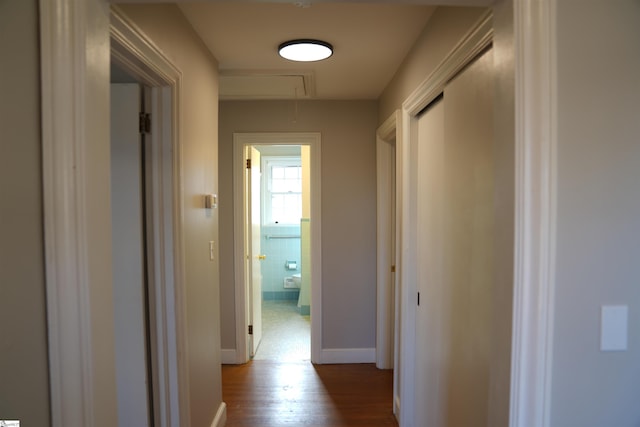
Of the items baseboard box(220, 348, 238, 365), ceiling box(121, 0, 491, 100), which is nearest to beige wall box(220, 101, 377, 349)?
baseboard box(220, 348, 238, 365)

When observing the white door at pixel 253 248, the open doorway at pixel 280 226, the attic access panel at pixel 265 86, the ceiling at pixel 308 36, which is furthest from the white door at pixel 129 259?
the open doorway at pixel 280 226

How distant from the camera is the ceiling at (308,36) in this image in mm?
1696

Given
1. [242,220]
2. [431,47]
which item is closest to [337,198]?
[242,220]

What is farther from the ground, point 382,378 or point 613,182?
point 613,182

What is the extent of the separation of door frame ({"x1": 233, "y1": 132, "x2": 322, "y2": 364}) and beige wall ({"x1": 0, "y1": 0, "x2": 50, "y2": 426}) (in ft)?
8.04

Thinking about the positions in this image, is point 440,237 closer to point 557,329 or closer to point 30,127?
point 557,329

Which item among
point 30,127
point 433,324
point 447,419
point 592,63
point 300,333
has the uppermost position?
point 592,63

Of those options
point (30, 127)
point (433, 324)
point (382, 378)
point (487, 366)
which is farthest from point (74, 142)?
point (382, 378)

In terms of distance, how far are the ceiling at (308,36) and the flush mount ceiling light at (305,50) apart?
0.11 feet

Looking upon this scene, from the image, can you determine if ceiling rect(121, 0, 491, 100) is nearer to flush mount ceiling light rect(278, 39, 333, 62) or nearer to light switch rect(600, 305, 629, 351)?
flush mount ceiling light rect(278, 39, 333, 62)

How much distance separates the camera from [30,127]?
2.72 feet

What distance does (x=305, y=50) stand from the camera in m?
2.13

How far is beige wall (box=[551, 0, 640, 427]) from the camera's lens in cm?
84

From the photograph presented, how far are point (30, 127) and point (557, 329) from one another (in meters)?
1.33
